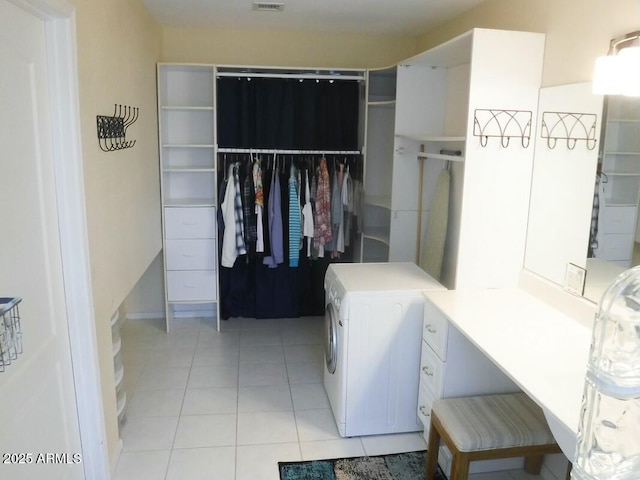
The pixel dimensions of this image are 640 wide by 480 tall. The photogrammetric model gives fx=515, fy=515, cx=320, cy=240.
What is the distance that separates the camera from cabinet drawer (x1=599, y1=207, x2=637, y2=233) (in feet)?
6.73

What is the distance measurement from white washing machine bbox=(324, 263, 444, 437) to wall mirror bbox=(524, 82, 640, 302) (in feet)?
2.19

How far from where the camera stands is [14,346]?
1.67 m

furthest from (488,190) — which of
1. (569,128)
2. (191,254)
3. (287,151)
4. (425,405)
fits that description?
(191,254)

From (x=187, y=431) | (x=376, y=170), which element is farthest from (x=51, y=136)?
(x=376, y=170)

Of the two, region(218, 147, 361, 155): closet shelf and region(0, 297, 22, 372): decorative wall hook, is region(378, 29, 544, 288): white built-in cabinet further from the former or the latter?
region(0, 297, 22, 372): decorative wall hook

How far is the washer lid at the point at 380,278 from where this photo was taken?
2.78 meters

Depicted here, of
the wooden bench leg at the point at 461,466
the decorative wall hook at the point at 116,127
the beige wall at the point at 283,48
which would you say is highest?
the beige wall at the point at 283,48

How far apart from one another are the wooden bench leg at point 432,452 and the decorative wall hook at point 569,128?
1.47 m

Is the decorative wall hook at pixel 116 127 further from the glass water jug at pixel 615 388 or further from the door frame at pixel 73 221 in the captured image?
the glass water jug at pixel 615 388

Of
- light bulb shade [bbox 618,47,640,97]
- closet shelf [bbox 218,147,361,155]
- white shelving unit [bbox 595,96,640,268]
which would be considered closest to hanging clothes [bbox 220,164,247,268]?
closet shelf [bbox 218,147,361,155]

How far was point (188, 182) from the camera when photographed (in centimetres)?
446

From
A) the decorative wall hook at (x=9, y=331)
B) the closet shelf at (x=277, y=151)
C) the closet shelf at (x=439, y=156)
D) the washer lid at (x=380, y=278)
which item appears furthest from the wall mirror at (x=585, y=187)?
the decorative wall hook at (x=9, y=331)

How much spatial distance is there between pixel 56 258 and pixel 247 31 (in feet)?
9.48

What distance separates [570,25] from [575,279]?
119 centimetres
